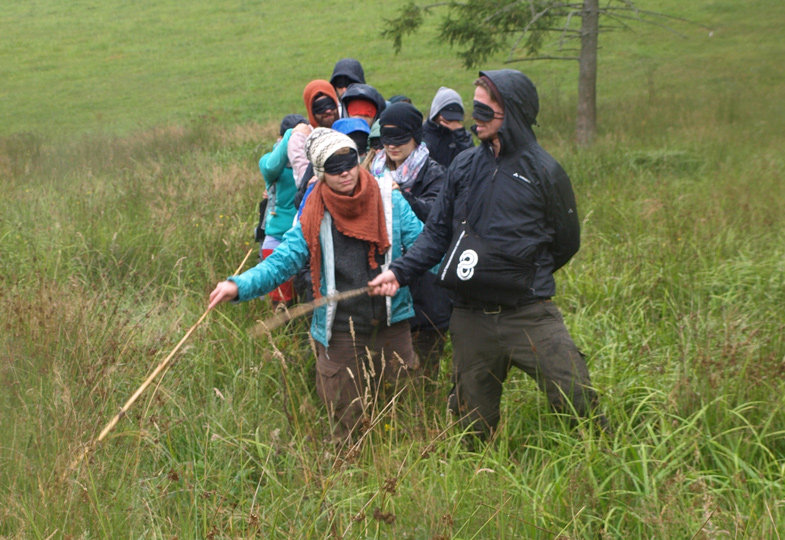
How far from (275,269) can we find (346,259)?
40 centimetres

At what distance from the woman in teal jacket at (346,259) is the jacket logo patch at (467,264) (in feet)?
1.92

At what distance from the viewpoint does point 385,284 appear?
4105 mm

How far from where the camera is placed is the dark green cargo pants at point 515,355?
3.85m

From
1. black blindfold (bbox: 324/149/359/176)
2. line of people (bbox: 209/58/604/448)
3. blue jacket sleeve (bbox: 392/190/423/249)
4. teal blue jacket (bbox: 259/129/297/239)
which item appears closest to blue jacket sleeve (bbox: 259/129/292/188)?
teal blue jacket (bbox: 259/129/297/239)

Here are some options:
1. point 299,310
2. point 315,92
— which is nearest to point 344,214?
point 299,310

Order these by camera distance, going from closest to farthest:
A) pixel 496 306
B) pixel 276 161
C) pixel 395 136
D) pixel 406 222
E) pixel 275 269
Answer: pixel 496 306 < pixel 275 269 < pixel 406 222 < pixel 395 136 < pixel 276 161

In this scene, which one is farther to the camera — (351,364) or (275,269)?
(351,364)

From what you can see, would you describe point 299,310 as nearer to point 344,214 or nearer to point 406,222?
point 344,214

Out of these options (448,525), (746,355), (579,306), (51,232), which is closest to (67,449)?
(448,525)

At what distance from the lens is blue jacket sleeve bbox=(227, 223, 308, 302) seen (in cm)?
388

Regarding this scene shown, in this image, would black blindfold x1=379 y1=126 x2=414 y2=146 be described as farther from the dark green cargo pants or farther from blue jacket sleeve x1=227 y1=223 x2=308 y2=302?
the dark green cargo pants

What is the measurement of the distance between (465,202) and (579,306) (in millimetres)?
Answer: 2472

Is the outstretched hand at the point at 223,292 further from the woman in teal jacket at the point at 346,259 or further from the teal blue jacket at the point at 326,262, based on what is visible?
the woman in teal jacket at the point at 346,259

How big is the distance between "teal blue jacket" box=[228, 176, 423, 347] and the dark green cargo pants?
17.8 inches
